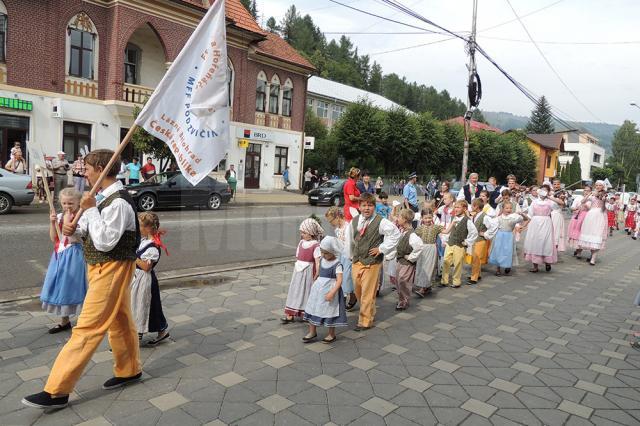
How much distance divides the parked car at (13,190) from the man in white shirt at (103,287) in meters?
11.7

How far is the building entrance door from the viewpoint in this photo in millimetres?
30672

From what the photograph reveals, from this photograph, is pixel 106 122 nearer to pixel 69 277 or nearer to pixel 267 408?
pixel 69 277

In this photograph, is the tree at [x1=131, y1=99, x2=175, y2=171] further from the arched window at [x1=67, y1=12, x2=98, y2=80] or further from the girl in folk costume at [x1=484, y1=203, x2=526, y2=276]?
the girl in folk costume at [x1=484, y1=203, x2=526, y2=276]

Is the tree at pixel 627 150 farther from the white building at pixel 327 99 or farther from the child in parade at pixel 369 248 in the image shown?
the child in parade at pixel 369 248

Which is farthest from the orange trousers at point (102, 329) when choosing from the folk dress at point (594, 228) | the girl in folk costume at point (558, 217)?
the folk dress at point (594, 228)

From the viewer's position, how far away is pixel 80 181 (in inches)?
651

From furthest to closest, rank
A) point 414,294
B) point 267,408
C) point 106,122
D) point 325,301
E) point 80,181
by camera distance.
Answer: point 106,122
point 80,181
point 414,294
point 325,301
point 267,408

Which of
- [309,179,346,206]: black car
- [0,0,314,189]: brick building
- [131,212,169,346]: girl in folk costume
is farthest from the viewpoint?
[309,179,346,206]: black car

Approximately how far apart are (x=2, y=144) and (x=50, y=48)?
15.1ft

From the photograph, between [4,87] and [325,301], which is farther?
[4,87]

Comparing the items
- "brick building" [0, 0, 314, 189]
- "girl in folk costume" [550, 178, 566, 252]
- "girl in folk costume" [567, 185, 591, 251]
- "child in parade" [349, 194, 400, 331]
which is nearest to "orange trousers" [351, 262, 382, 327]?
"child in parade" [349, 194, 400, 331]

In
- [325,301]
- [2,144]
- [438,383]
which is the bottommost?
[438,383]

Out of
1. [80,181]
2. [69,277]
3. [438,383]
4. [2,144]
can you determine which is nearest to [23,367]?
[69,277]

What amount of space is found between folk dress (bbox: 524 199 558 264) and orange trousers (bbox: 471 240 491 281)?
142 cm
